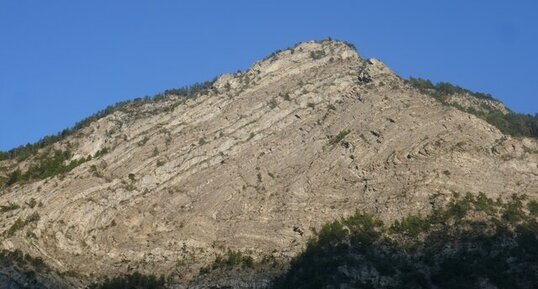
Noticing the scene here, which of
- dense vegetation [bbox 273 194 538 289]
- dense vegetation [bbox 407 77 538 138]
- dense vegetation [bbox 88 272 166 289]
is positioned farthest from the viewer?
dense vegetation [bbox 407 77 538 138]

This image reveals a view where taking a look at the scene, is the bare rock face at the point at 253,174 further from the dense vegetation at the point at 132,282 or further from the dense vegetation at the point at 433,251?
the dense vegetation at the point at 433,251

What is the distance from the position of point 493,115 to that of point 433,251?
37.9m

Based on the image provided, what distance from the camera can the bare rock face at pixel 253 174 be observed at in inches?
3494

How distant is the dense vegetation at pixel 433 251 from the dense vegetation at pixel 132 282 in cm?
1070

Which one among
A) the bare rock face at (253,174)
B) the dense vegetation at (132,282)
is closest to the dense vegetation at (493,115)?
the bare rock face at (253,174)

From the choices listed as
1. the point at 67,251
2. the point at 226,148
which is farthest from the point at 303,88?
the point at 67,251

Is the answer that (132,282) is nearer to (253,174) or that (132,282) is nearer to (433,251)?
(253,174)

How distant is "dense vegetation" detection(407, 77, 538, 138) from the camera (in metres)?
111

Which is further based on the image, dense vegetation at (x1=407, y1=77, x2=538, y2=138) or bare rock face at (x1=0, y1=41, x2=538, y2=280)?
dense vegetation at (x1=407, y1=77, x2=538, y2=138)

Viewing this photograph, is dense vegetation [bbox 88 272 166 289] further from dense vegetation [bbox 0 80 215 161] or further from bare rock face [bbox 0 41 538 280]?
dense vegetation [bbox 0 80 215 161]

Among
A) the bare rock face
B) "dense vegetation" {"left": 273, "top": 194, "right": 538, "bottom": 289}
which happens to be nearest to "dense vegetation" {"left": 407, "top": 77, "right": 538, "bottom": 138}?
the bare rock face

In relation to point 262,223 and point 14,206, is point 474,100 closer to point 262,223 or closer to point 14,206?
point 262,223

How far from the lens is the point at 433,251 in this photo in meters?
85.6

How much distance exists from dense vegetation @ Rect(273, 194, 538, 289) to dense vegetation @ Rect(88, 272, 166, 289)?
421 inches
